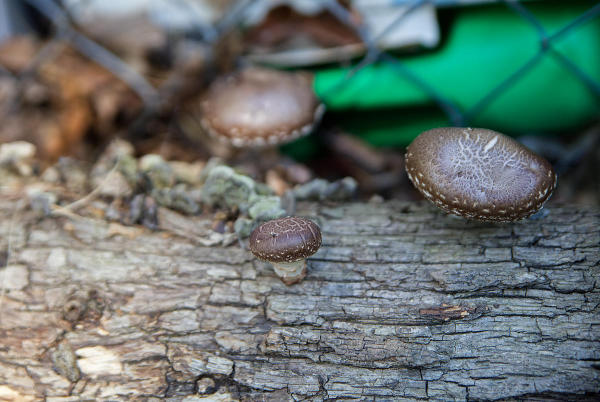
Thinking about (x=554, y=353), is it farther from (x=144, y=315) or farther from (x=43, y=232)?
(x=43, y=232)

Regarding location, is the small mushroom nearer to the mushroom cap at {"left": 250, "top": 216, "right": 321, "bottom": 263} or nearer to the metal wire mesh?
the mushroom cap at {"left": 250, "top": 216, "right": 321, "bottom": 263}

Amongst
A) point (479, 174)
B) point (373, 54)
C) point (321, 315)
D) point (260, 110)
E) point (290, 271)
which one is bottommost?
point (321, 315)

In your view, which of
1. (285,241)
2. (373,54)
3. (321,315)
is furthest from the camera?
(373,54)

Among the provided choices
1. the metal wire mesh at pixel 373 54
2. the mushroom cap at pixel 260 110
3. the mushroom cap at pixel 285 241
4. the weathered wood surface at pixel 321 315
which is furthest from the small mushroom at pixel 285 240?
the metal wire mesh at pixel 373 54

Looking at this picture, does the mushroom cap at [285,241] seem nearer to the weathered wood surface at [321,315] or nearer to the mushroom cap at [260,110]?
the weathered wood surface at [321,315]

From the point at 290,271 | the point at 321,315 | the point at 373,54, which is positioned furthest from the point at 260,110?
the point at 321,315

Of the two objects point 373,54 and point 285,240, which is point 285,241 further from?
point 373,54

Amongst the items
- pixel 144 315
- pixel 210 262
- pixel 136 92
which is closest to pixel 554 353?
pixel 210 262

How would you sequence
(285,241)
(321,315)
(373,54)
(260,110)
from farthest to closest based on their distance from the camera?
(373,54), (260,110), (321,315), (285,241)
